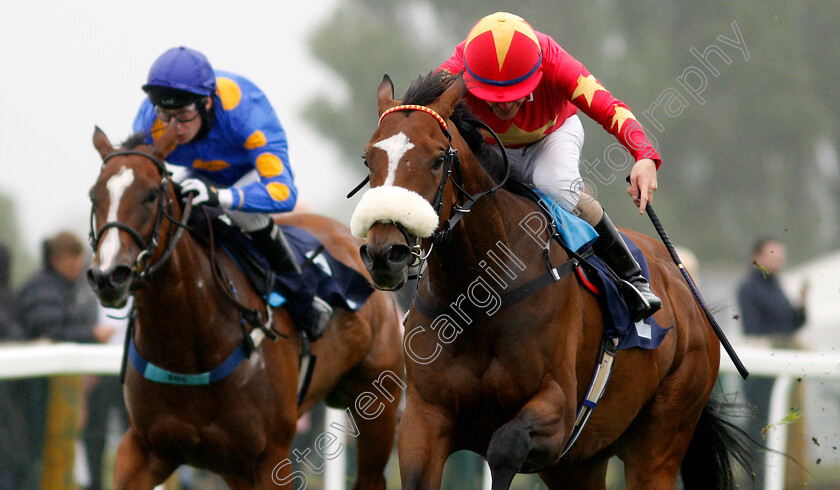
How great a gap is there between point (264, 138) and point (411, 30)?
2016 cm

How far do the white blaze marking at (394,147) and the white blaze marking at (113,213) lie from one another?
4.29 ft

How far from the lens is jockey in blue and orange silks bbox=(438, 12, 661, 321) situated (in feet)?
12.6

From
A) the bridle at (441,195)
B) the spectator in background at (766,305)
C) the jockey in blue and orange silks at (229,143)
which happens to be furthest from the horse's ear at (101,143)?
the spectator in background at (766,305)

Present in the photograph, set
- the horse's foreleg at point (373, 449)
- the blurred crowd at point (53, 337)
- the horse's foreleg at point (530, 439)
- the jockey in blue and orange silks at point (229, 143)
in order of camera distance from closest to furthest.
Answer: the horse's foreleg at point (530, 439), the jockey in blue and orange silks at point (229, 143), the horse's foreleg at point (373, 449), the blurred crowd at point (53, 337)

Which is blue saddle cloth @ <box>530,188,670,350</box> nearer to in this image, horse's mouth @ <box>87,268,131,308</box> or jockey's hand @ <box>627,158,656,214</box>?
jockey's hand @ <box>627,158,656,214</box>

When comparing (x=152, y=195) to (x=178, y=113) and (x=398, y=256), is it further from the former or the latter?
(x=398, y=256)

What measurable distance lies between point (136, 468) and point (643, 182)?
2.47m

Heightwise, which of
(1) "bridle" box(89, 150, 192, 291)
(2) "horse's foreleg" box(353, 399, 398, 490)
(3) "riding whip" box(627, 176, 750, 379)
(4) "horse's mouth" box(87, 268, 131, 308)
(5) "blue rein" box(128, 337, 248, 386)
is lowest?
(2) "horse's foreleg" box(353, 399, 398, 490)

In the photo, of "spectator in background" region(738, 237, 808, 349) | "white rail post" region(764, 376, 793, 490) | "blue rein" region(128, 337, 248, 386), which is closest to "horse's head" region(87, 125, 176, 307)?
"blue rein" region(128, 337, 248, 386)

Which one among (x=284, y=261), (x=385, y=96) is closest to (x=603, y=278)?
(x=385, y=96)

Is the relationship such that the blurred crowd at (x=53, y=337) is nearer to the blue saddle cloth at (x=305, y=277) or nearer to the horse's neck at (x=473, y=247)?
the blue saddle cloth at (x=305, y=277)

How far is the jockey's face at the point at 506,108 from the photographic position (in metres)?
3.96

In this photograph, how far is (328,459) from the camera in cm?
652

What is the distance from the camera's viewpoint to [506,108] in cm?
398
